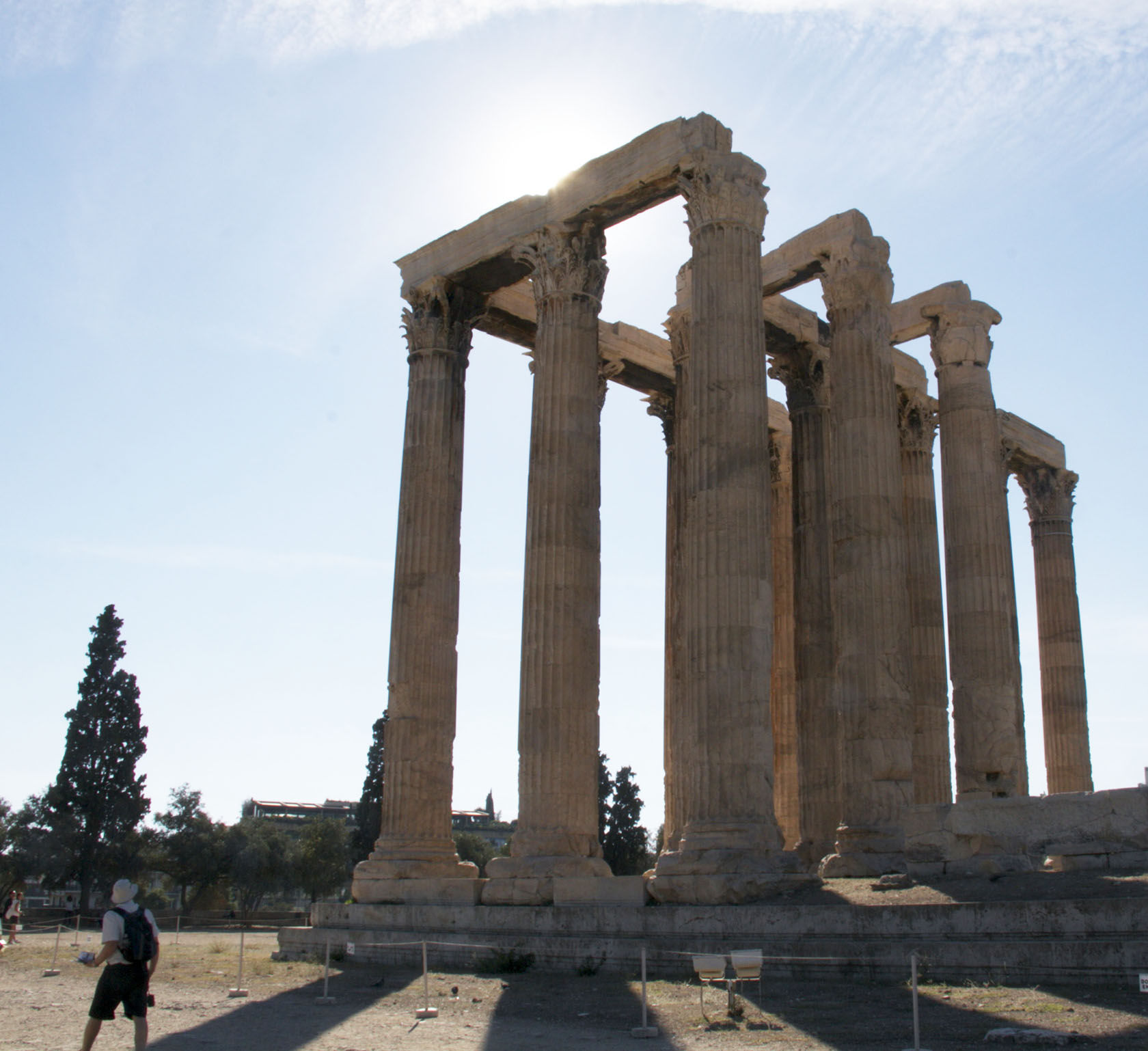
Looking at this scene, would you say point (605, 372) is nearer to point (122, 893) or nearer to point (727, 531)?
point (727, 531)

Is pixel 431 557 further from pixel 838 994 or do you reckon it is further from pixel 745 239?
pixel 838 994

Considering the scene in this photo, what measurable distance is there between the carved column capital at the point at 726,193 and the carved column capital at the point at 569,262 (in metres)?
3.81

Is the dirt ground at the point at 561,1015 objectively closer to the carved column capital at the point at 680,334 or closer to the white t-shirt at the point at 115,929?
the white t-shirt at the point at 115,929

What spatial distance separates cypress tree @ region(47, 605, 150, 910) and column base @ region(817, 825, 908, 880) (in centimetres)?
5066

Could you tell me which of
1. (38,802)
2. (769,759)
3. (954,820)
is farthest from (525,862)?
(38,802)

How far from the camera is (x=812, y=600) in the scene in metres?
36.3

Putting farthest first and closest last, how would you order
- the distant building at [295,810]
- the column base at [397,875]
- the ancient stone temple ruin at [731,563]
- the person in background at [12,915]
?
the distant building at [295,810], the person in background at [12,915], the column base at [397,875], the ancient stone temple ruin at [731,563]

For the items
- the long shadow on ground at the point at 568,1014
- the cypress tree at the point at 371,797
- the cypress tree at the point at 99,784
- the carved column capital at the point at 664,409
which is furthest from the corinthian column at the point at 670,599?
the cypress tree at the point at 99,784

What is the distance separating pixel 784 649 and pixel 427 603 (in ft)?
43.3

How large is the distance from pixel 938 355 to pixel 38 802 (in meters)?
68.2

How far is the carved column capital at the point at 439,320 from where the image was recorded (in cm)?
3562

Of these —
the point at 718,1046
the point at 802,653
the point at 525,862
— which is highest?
the point at 802,653

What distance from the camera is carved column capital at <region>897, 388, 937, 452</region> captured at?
129 feet

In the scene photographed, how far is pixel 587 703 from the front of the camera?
95.5 feet
